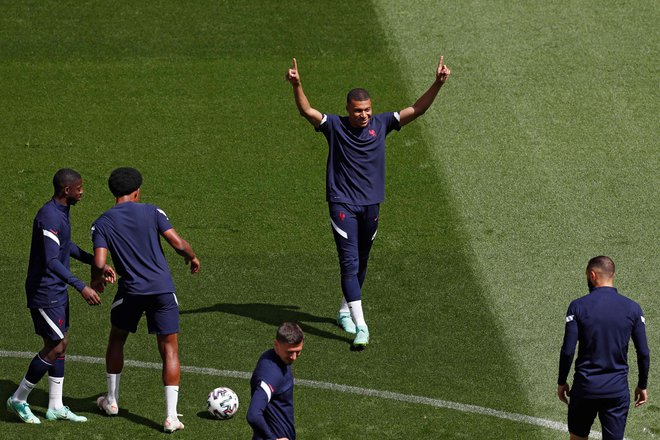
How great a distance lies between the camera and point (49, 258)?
38.4 ft

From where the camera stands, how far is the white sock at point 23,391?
471 inches

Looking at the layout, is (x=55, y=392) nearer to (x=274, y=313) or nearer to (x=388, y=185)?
(x=274, y=313)

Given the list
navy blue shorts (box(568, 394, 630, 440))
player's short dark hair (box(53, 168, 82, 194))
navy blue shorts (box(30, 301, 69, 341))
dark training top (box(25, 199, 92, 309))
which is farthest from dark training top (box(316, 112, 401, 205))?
navy blue shorts (box(568, 394, 630, 440))

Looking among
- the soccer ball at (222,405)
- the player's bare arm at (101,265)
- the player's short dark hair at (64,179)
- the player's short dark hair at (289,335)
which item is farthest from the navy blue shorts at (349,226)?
the player's short dark hair at (289,335)

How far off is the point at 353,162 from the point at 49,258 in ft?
11.6

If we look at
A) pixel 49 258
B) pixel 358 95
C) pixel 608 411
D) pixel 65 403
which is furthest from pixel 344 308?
pixel 608 411

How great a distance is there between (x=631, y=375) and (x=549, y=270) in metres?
2.39

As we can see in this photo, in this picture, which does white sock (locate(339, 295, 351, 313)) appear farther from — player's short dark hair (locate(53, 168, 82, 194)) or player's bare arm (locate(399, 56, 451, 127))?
player's short dark hair (locate(53, 168, 82, 194))

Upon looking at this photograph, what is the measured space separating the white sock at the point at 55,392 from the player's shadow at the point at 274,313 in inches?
104

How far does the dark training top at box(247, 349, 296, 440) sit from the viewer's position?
30.5ft

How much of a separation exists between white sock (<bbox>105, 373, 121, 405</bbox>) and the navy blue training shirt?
88 centimetres

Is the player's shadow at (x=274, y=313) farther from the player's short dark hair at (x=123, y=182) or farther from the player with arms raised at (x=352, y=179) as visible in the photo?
the player's short dark hair at (x=123, y=182)

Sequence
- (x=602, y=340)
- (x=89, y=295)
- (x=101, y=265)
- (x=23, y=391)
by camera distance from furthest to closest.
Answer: (x=23, y=391), (x=101, y=265), (x=89, y=295), (x=602, y=340)

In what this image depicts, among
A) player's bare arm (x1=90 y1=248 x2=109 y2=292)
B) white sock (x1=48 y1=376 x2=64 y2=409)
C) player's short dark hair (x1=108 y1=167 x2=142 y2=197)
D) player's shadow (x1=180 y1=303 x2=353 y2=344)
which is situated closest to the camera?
player's bare arm (x1=90 y1=248 x2=109 y2=292)
